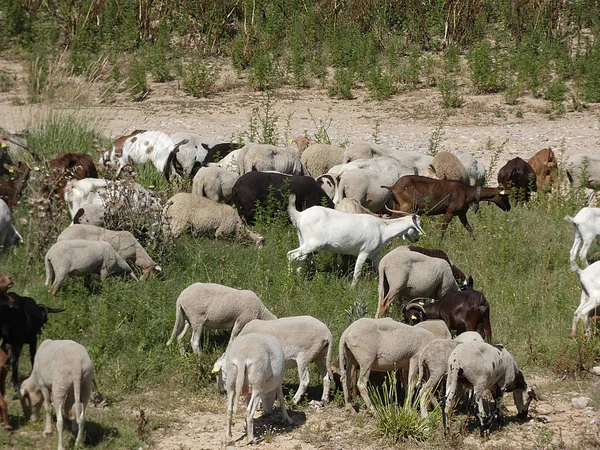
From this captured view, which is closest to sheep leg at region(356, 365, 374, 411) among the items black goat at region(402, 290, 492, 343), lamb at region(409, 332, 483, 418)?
lamb at region(409, 332, 483, 418)

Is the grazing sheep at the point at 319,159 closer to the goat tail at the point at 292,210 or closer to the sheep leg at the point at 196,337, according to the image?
the goat tail at the point at 292,210

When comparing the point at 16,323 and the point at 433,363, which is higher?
the point at 16,323

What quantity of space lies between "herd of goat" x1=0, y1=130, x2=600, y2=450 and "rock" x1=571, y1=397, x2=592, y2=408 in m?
0.67

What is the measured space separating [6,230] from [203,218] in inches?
91.1

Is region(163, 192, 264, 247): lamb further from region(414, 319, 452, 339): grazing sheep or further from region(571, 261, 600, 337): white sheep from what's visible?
region(571, 261, 600, 337): white sheep

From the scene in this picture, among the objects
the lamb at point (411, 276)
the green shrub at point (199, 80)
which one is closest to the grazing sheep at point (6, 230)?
the lamb at point (411, 276)

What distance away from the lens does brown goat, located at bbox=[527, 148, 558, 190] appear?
612 inches

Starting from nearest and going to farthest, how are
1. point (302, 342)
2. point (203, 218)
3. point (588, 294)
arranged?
point (302, 342) < point (588, 294) < point (203, 218)

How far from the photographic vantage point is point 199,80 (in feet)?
74.8

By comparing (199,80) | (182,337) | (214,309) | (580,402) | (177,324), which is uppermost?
(199,80)

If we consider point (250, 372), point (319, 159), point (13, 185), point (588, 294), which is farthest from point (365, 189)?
point (250, 372)

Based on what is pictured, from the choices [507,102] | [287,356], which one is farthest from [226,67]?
[287,356]

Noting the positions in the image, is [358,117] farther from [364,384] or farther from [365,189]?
[364,384]

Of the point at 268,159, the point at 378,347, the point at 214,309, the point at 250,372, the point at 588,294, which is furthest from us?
the point at 268,159
